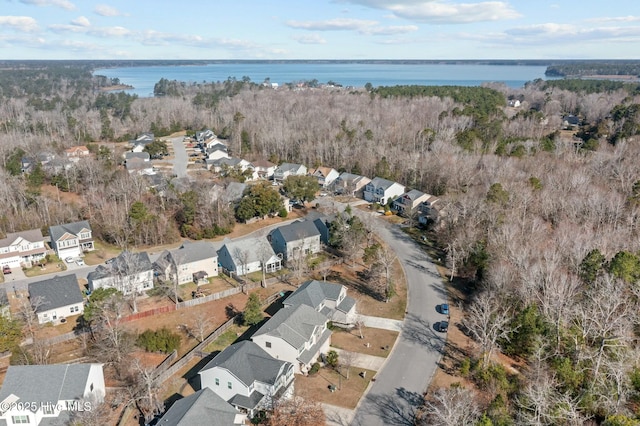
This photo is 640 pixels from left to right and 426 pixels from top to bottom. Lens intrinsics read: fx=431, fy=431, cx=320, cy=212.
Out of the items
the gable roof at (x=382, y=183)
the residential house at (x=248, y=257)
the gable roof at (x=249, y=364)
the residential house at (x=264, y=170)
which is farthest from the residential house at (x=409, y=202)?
the gable roof at (x=249, y=364)

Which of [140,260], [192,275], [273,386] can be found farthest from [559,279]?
[140,260]

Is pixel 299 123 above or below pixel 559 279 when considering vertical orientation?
above

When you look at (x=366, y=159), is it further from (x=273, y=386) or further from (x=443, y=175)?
(x=273, y=386)

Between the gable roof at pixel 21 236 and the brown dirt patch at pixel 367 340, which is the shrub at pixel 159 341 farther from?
the gable roof at pixel 21 236

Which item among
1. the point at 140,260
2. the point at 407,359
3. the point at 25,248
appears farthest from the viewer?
the point at 25,248

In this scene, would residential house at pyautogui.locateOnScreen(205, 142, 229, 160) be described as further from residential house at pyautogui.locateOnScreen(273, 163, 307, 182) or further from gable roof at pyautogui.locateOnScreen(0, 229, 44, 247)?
gable roof at pyautogui.locateOnScreen(0, 229, 44, 247)

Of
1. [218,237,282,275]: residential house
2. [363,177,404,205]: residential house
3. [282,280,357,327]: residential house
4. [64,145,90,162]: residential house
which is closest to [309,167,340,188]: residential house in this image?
[363,177,404,205]: residential house

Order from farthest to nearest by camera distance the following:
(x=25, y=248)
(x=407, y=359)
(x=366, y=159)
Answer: (x=366, y=159) < (x=25, y=248) < (x=407, y=359)

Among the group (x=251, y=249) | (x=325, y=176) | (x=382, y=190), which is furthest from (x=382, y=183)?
(x=251, y=249)
